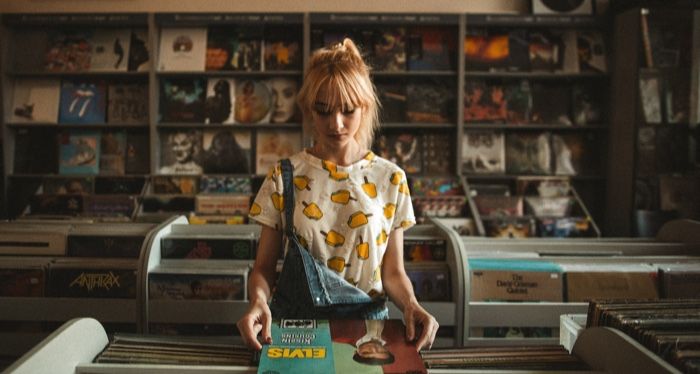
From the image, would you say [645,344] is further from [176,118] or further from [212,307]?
[176,118]

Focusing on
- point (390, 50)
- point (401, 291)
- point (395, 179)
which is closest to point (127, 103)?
point (390, 50)

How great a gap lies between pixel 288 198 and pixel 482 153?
11.7ft

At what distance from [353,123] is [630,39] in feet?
12.3

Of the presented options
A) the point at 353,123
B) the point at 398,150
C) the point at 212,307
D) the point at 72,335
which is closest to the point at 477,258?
the point at 212,307

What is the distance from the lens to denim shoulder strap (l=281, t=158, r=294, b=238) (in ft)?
4.34

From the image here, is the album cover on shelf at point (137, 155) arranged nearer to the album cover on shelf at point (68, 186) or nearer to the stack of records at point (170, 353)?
the album cover on shelf at point (68, 186)

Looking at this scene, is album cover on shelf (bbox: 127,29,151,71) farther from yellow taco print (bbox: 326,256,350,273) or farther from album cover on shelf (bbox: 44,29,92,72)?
yellow taco print (bbox: 326,256,350,273)

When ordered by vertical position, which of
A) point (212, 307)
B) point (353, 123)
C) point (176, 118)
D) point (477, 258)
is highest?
point (176, 118)

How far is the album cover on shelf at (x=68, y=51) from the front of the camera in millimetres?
4578

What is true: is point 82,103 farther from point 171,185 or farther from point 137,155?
point 171,185

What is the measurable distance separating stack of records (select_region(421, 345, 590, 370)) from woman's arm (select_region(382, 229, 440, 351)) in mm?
40

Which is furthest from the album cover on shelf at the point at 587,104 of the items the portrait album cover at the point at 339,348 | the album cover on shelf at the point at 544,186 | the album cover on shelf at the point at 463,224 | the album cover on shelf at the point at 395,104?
the portrait album cover at the point at 339,348

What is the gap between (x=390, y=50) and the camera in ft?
15.0

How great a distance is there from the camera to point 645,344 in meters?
0.93
